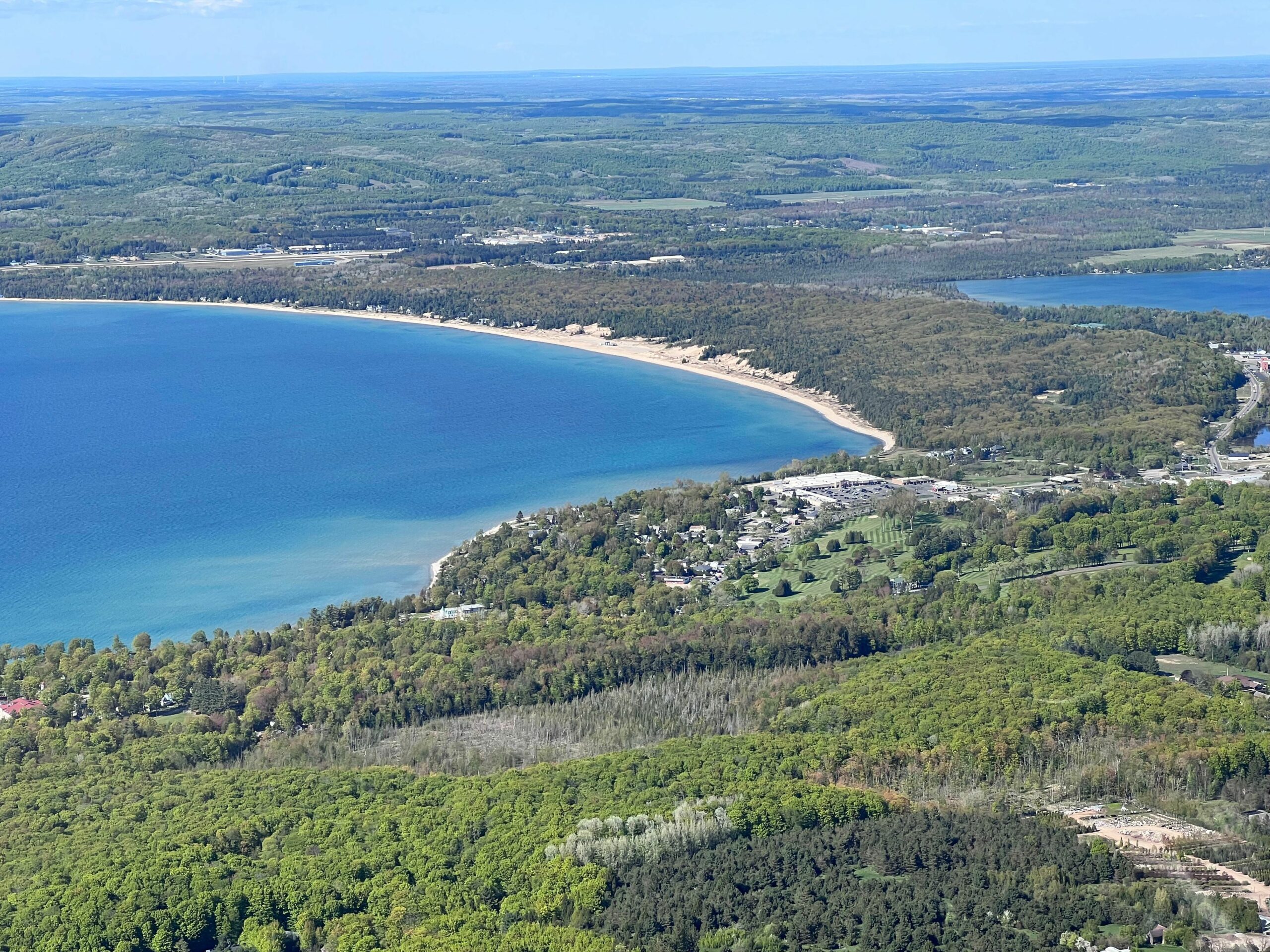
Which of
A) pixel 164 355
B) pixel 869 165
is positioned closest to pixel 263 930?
pixel 164 355

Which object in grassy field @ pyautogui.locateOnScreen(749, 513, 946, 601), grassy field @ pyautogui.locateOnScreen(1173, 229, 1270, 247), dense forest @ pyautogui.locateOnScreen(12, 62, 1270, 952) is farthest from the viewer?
grassy field @ pyautogui.locateOnScreen(1173, 229, 1270, 247)

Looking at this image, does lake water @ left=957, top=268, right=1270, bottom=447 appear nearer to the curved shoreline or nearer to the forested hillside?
the curved shoreline

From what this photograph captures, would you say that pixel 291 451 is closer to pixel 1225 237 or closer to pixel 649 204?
pixel 1225 237

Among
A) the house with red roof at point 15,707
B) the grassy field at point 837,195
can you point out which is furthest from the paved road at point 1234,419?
the grassy field at point 837,195

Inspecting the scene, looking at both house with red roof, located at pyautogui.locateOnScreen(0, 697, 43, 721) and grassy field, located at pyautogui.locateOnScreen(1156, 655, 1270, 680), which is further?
house with red roof, located at pyautogui.locateOnScreen(0, 697, 43, 721)

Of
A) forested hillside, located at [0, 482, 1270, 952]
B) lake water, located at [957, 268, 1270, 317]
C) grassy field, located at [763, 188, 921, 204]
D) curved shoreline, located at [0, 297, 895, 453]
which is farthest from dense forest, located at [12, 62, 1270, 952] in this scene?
grassy field, located at [763, 188, 921, 204]

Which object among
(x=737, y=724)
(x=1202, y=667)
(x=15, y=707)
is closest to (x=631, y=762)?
(x=737, y=724)

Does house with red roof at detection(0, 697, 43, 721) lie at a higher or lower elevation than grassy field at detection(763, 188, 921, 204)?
lower
